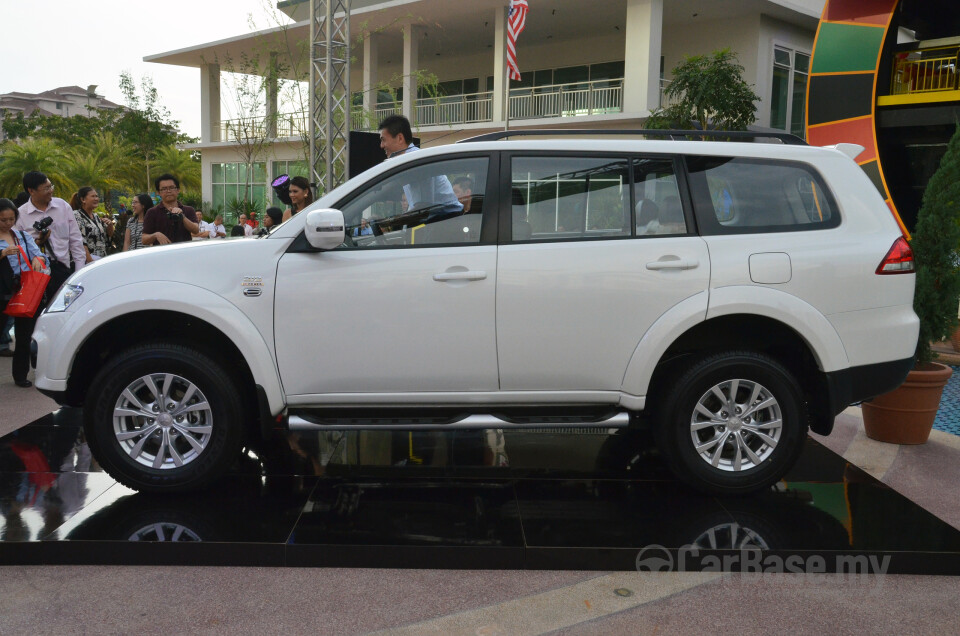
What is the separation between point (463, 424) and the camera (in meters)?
4.21

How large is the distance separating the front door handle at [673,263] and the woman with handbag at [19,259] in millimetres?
5723

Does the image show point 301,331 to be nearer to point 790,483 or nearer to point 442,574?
point 442,574

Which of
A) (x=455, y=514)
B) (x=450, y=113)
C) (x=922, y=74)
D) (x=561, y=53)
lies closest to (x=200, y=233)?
(x=455, y=514)

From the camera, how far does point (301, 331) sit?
4.20m

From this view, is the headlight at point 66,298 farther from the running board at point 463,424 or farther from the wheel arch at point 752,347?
the wheel arch at point 752,347

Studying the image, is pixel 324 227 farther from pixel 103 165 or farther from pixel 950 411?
pixel 103 165

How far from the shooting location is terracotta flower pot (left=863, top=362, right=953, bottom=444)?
548cm

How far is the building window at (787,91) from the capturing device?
79.4ft

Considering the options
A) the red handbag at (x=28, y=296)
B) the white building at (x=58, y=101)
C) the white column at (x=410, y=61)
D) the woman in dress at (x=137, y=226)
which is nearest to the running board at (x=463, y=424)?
the red handbag at (x=28, y=296)

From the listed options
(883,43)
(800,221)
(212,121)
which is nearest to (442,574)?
(800,221)

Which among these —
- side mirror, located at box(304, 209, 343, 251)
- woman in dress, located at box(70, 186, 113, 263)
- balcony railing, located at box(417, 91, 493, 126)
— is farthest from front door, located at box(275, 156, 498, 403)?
balcony railing, located at box(417, 91, 493, 126)

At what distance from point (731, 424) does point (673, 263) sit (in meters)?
0.94

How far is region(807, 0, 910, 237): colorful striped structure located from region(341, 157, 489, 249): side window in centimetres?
1291

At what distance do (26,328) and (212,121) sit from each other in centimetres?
2925
